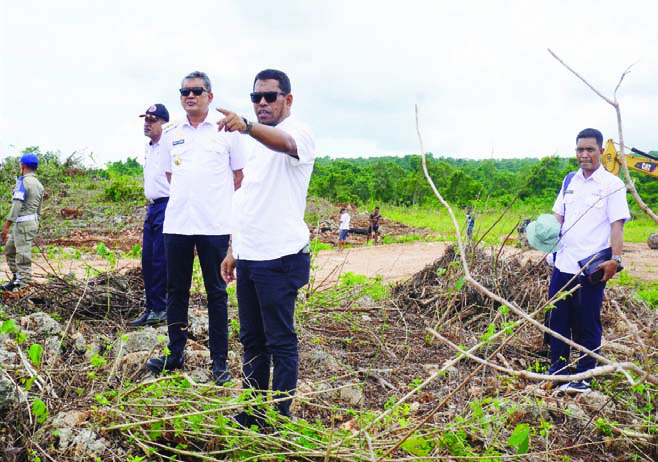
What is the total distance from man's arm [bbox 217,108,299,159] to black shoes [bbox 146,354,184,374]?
1.49m

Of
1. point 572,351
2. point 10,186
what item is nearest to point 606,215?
point 572,351

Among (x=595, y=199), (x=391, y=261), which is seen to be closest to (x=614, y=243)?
(x=595, y=199)

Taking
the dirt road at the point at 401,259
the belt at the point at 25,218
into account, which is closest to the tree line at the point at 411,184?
the dirt road at the point at 401,259

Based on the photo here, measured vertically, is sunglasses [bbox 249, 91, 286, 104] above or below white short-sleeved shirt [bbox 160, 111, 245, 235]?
above

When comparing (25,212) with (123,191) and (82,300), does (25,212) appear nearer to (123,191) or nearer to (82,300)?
(82,300)

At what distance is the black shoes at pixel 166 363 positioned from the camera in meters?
3.49

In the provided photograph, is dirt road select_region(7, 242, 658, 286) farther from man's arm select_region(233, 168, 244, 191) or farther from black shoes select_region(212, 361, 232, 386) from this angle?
black shoes select_region(212, 361, 232, 386)

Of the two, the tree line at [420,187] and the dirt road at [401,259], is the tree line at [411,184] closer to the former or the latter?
the tree line at [420,187]

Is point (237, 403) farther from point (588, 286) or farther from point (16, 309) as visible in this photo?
point (16, 309)

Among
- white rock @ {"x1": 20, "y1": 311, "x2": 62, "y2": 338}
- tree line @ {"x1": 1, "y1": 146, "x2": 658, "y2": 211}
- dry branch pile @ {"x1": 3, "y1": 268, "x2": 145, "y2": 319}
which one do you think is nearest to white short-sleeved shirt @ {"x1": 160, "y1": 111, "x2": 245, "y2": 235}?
white rock @ {"x1": 20, "y1": 311, "x2": 62, "y2": 338}

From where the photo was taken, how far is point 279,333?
A: 2863mm

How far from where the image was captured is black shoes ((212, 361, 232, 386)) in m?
3.38

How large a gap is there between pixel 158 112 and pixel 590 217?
3.41m

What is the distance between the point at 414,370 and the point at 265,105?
96.4 inches
